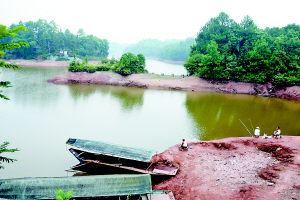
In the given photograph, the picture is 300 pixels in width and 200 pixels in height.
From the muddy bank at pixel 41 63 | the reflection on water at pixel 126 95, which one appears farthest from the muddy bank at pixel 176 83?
the muddy bank at pixel 41 63

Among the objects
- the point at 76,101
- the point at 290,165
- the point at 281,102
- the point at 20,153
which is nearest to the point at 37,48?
the point at 76,101

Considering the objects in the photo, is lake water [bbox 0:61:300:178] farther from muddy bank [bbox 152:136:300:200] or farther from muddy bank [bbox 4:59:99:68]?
muddy bank [bbox 4:59:99:68]

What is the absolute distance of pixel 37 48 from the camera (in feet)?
258

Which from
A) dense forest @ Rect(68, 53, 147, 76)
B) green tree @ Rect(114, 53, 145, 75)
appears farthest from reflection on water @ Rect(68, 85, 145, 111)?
dense forest @ Rect(68, 53, 147, 76)

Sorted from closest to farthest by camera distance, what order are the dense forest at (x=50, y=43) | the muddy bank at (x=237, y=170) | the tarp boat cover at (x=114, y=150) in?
the muddy bank at (x=237, y=170) < the tarp boat cover at (x=114, y=150) < the dense forest at (x=50, y=43)

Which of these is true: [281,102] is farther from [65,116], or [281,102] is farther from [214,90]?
[65,116]

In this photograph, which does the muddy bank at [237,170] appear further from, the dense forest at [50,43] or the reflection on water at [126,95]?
the dense forest at [50,43]

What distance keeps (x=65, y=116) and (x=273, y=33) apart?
143 feet

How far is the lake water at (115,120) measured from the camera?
50.2 ft

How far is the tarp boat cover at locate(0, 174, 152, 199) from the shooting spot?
Answer: 9391mm

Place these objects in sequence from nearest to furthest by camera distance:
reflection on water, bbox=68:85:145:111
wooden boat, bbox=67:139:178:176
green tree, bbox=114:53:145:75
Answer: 1. wooden boat, bbox=67:139:178:176
2. reflection on water, bbox=68:85:145:111
3. green tree, bbox=114:53:145:75

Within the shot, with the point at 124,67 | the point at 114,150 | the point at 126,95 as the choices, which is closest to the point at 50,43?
the point at 124,67

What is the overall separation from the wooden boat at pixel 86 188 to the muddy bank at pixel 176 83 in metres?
31.3

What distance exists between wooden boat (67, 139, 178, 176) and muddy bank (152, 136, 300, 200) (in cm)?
90
